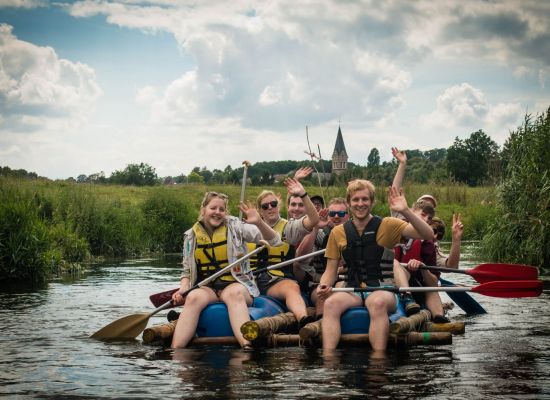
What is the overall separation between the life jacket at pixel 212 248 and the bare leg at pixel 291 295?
56 centimetres

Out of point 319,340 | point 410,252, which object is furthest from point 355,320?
point 410,252

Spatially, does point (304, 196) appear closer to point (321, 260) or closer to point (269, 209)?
point (269, 209)

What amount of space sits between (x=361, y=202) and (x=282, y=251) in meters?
1.54

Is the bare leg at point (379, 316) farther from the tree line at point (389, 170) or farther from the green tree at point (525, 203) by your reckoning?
the tree line at point (389, 170)

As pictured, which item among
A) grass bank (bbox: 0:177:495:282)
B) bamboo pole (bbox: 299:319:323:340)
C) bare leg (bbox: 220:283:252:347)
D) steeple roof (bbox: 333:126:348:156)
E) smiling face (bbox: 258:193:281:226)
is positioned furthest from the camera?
steeple roof (bbox: 333:126:348:156)

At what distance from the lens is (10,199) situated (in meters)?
12.1

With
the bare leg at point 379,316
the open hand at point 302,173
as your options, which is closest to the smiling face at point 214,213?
the open hand at point 302,173

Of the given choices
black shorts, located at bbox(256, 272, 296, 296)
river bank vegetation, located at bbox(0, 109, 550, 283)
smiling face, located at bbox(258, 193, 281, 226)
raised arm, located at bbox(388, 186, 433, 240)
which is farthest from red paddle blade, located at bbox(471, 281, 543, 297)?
river bank vegetation, located at bbox(0, 109, 550, 283)

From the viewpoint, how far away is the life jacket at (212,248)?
7.02 m

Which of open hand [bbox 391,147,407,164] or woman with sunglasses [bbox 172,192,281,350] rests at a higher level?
open hand [bbox 391,147,407,164]

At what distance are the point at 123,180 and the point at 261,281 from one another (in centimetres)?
4399

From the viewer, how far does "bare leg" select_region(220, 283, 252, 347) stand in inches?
258

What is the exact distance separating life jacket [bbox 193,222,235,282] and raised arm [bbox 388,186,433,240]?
168 cm

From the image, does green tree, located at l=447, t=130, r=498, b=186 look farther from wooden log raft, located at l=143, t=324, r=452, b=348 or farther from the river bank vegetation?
wooden log raft, located at l=143, t=324, r=452, b=348
